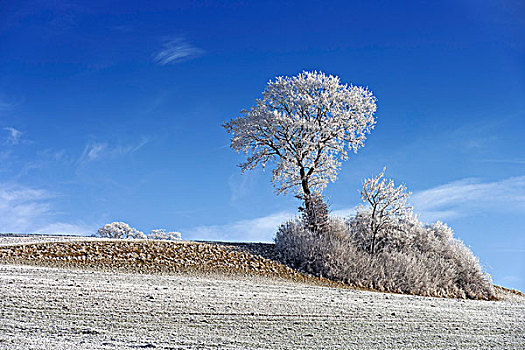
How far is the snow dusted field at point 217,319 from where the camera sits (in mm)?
7309

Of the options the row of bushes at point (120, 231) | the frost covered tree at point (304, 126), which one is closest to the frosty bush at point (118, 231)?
the row of bushes at point (120, 231)

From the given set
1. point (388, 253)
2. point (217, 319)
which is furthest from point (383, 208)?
point (217, 319)

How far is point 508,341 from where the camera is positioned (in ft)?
28.3

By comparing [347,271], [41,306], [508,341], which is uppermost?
[347,271]

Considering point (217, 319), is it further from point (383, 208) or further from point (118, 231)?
point (118, 231)

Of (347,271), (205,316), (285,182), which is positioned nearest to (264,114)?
A: (285,182)

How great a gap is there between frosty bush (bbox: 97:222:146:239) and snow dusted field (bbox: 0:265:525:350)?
16.9 meters

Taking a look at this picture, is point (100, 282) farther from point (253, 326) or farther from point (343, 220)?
point (343, 220)

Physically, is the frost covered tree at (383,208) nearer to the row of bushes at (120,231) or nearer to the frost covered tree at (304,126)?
the frost covered tree at (304,126)

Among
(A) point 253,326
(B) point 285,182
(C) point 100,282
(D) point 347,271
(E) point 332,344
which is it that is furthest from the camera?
(B) point 285,182

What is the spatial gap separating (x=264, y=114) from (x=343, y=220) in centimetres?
615

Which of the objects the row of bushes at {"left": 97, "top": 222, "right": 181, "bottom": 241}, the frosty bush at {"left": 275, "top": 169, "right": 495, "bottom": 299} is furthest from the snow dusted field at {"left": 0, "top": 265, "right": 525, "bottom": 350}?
the row of bushes at {"left": 97, "top": 222, "right": 181, "bottom": 241}

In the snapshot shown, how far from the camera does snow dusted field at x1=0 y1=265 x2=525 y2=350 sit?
24.0 ft

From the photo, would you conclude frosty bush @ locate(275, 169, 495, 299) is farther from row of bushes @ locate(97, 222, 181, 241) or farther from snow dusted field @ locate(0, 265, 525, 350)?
row of bushes @ locate(97, 222, 181, 241)
